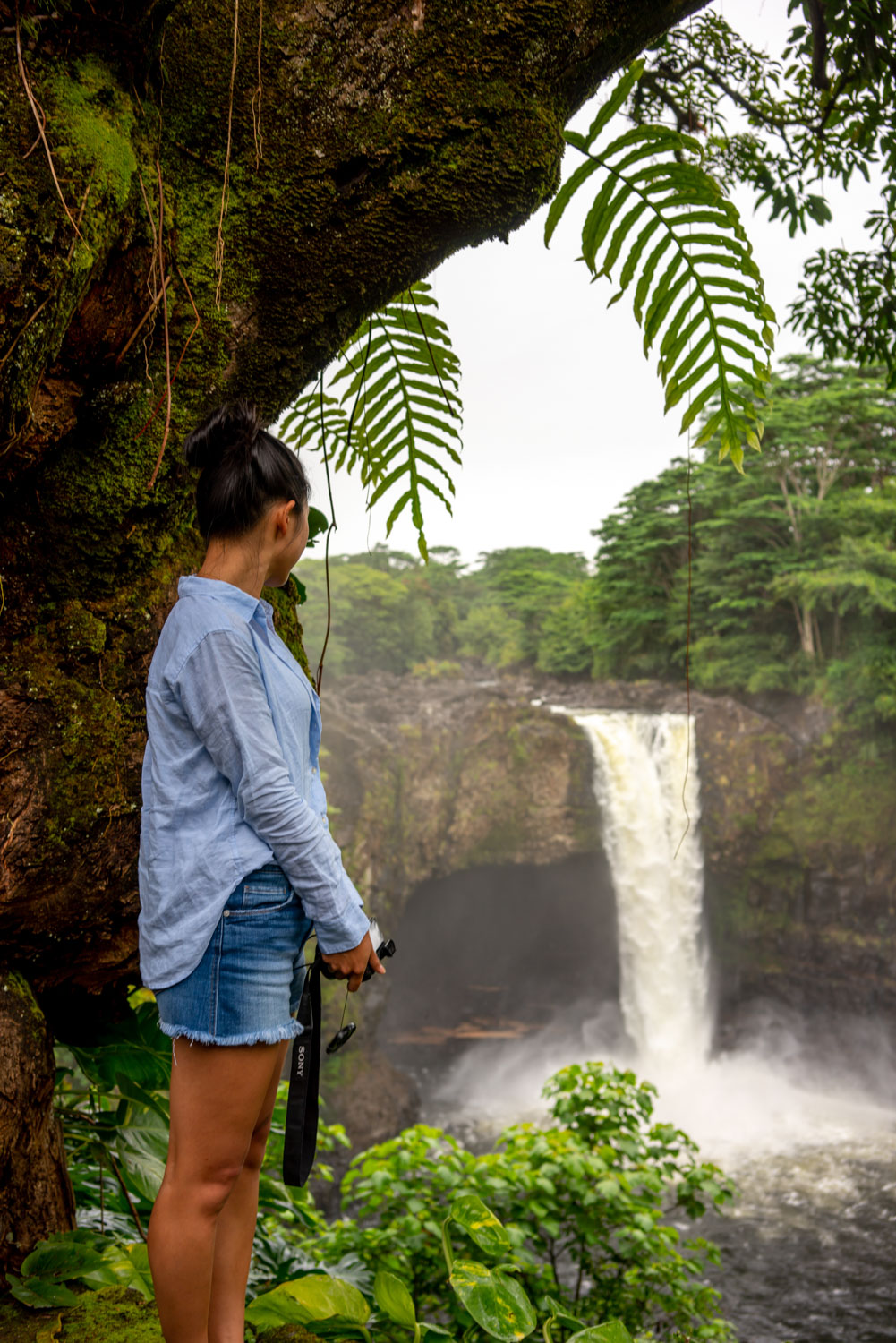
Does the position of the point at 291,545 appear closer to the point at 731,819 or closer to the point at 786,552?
the point at 731,819

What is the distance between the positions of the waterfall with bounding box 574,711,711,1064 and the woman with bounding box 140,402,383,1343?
41.7ft

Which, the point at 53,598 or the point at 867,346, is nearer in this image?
the point at 53,598

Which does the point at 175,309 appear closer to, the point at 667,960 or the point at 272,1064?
the point at 272,1064

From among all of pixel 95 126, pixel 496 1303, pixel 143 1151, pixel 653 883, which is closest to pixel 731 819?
pixel 653 883

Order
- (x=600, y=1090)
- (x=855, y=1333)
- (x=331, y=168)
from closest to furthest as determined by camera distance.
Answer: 1. (x=331, y=168)
2. (x=600, y=1090)
3. (x=855, y=1333)

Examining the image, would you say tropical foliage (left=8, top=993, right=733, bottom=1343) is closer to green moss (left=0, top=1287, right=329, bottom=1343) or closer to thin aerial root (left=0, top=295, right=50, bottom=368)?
green moss (left=0, top=1287, right=329, bottom=1343)

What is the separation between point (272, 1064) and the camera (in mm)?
1261

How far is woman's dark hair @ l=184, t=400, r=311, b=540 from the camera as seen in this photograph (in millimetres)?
1310

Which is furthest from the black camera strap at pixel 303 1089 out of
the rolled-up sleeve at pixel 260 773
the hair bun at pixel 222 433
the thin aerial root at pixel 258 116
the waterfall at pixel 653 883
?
the waterfall at pixel 653 883

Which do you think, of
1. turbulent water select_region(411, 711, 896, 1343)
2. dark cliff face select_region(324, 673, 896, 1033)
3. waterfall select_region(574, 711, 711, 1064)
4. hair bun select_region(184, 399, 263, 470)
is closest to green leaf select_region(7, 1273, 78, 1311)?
hair bun select_region(184, 399, 263, 470)

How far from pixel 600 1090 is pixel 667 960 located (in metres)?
Answer: 10.9

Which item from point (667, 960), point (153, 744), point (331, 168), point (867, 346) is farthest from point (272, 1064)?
point (667, 960)

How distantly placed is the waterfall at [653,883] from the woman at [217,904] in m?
12.7

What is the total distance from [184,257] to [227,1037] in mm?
1162
